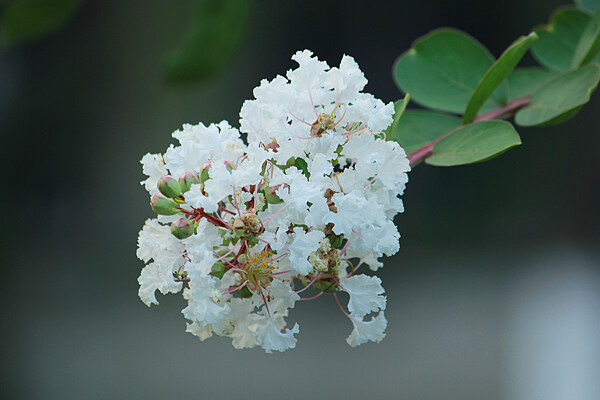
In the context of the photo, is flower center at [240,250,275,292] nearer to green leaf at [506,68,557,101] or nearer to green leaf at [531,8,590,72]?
green leaf at [506,68,557,101]

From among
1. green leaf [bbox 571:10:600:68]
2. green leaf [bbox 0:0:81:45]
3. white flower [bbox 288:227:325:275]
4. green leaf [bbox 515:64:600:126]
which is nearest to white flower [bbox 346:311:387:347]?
white flower [bbox 288:227:325:275]

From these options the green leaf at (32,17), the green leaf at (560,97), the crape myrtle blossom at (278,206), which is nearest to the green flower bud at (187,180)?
the crape myrtle blossom at (278,206)

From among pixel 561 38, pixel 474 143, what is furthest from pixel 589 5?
pixel 474 143

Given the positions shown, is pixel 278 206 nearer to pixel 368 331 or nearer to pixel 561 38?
pixel 368 331

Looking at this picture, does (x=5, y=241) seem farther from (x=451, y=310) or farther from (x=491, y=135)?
(x=491, y=135)

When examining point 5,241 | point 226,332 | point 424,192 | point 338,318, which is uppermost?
point 424,192

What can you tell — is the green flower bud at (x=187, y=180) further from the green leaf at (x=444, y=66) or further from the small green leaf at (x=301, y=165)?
the green leaf at (x=444, y=66)

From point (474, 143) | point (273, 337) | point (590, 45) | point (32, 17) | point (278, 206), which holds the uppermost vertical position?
point (32, 17)

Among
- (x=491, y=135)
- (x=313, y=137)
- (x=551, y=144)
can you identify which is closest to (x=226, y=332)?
(x=313, y=137)
